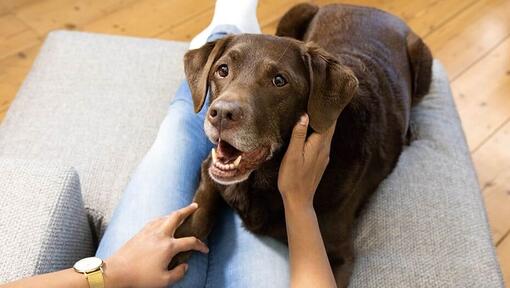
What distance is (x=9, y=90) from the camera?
2.51 metres

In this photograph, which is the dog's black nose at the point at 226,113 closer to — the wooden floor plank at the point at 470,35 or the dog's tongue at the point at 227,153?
the dog's tongue at the point at 227,153

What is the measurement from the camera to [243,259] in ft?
4.20

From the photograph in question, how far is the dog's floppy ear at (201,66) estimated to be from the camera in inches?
51.7

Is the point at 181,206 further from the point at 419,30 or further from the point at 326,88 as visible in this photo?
the point at 419,30

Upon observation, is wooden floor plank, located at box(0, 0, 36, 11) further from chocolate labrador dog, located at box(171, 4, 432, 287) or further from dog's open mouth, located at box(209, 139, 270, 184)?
dog's open mouth, located at box(209, 139, 270, 184)

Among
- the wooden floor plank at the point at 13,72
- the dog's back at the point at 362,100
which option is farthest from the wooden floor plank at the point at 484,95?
the wooden floor plank at the point at 13,72

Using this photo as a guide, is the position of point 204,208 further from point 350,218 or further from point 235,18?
point 235,18

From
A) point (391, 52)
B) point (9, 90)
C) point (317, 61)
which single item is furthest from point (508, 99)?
point (9, 90)

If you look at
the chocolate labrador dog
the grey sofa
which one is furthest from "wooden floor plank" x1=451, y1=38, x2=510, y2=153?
the chocolate labrador dog

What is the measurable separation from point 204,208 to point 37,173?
409 millimetres

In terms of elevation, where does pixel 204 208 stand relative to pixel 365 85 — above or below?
below

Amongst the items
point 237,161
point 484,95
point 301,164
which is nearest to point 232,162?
point 237,161

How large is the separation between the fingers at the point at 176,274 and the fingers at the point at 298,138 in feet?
1.19

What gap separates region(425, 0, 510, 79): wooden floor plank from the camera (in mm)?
2715
